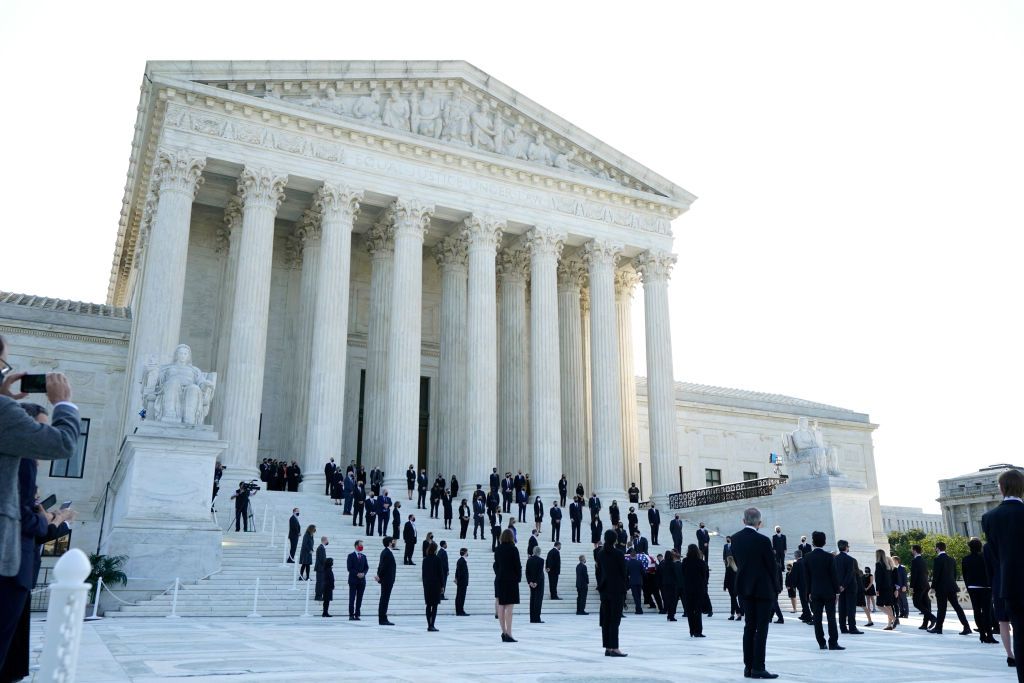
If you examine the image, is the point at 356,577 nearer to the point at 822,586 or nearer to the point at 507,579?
the point at 507,579

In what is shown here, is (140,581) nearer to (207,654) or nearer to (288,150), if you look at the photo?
(207,654)

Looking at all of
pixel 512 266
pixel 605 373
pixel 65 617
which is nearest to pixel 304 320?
pixel 512 266

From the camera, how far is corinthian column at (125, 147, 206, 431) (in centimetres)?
2875

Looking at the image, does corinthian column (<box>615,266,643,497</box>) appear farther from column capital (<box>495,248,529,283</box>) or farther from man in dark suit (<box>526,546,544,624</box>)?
man in dark suit (<box>526,546,544,624</box>)

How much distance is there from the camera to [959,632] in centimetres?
1633

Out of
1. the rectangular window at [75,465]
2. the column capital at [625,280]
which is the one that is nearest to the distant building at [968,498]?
the column capital at [625,280]

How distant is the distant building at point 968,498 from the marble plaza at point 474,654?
69.6 m

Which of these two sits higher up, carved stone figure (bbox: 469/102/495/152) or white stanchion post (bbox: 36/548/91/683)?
carved stone figure (bbox: 469/102/495/152)

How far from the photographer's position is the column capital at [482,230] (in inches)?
1398

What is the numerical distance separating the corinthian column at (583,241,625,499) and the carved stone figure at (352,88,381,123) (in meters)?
10.9

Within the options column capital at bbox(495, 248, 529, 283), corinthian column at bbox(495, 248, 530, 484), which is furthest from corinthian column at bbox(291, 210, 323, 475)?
corinthian column at bbox(495, 248, 530, 484)

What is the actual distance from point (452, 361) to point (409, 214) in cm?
692

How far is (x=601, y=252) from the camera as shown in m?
38.1

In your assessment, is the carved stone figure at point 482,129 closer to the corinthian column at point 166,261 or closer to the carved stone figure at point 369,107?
the carved stone figure at point 369,107
